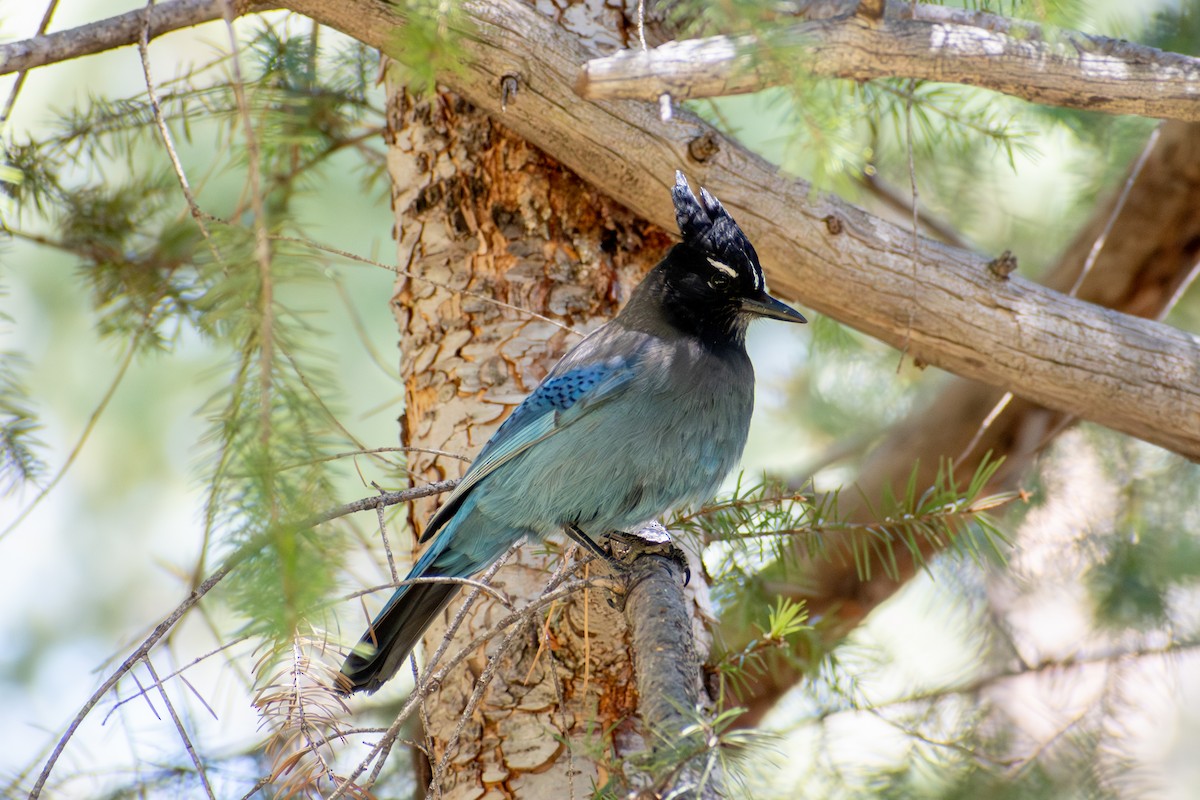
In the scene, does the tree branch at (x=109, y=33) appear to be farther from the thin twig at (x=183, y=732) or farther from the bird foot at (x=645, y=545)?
the bird foot at (x=645, y=545)


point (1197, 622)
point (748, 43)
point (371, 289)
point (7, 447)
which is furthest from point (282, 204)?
point (1197, 622)

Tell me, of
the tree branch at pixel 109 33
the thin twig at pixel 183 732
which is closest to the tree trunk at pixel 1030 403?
the thin twig at pixel 183 732

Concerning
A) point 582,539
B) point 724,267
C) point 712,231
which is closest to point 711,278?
point 724,267

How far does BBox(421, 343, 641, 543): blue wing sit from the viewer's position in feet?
8.73

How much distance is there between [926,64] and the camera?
2090 millimetres

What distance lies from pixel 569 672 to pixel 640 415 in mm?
599

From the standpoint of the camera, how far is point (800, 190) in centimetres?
271

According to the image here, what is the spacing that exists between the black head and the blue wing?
0.83 feet

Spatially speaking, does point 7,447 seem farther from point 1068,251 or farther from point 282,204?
point 1068,251

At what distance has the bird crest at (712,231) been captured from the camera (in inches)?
103

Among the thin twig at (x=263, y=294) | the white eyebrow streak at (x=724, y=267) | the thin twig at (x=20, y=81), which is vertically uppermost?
the thin twig at (x=20, y=81)

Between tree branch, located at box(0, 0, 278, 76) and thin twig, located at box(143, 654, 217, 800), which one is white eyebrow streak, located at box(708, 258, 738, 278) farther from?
thin twig, located at box(143, 654, 217, 800)

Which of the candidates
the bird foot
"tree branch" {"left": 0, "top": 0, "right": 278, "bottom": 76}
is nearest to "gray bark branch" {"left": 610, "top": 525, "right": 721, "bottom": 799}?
the bird foot

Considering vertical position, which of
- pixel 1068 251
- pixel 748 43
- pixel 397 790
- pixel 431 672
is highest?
pixel 1068 251
